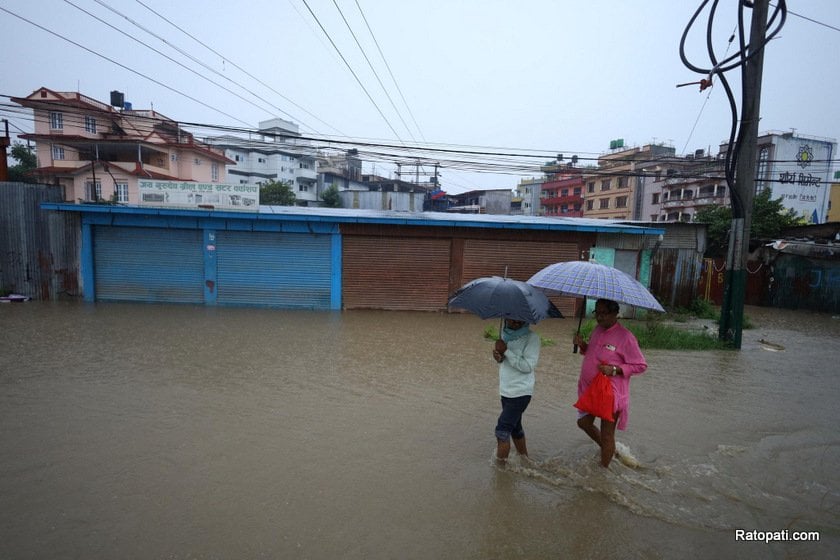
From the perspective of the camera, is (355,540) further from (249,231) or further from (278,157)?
(278,157)

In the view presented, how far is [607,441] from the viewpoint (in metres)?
3.89

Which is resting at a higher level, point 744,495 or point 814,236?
point 814,236

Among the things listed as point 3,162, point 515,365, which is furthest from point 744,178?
point 3,162

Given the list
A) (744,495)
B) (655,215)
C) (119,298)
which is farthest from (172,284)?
(655,215)

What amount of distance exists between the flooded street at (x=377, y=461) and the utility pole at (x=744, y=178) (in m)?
1.58

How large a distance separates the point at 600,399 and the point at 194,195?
12.7 metres

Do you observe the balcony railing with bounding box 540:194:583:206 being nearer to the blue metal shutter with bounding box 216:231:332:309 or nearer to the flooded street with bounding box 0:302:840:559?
the blue metal shutter with bounding box 216:231:332:309

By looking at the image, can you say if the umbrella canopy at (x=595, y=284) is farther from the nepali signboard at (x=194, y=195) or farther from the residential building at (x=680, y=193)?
the residential building at (x=680, y=193)

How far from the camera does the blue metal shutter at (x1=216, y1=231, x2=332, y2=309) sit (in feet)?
43.1

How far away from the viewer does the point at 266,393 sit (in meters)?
5.84

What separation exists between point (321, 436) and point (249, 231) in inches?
389

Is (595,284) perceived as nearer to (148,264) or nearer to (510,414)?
(510,414)

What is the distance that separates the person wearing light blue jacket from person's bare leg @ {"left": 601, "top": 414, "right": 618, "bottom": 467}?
0.76 metres

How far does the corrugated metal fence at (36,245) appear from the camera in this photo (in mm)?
12797
